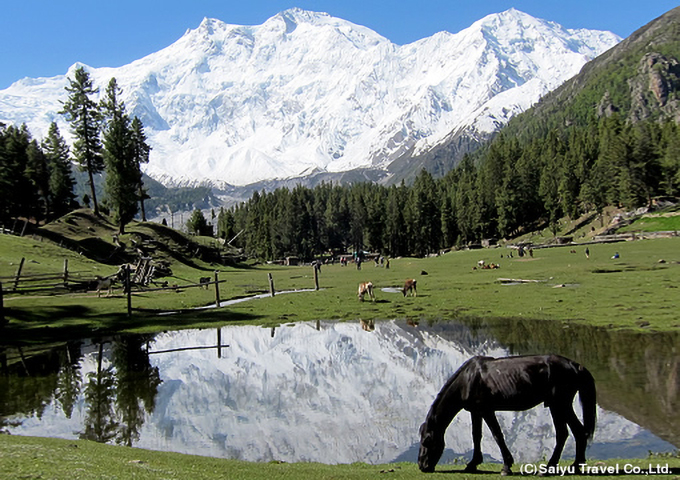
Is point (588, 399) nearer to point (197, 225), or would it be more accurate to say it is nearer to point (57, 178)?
point (57, 178)

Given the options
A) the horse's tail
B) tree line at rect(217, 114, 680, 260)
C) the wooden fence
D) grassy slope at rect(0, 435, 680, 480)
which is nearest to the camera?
grassy slope at rect(0, 435, 680, 480)

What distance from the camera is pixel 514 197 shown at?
142 meters

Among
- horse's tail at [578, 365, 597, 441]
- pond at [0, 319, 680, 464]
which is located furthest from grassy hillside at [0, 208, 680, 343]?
horse's tail at [578, 365, 597, 441]

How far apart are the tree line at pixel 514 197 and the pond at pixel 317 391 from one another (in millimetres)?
101228

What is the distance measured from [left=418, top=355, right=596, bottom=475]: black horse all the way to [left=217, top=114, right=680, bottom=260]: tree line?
117 metres

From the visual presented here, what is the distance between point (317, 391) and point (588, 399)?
11527 millimetres

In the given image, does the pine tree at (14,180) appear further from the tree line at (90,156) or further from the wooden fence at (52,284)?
the wooden fence at (52,284)

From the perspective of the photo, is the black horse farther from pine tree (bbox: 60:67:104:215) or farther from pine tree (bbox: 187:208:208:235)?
pine tree (bbox: 187:208:208:235)

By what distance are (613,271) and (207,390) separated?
4129cm

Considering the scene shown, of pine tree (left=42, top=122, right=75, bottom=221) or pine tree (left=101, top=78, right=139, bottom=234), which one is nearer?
pine tree (left=101, top=78, right=139, bottom=234)

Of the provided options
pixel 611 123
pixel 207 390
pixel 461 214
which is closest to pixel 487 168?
pixel 461 214

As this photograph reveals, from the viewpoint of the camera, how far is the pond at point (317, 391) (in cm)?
1462

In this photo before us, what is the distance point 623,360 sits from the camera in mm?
19875

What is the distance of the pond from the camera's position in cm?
1462
